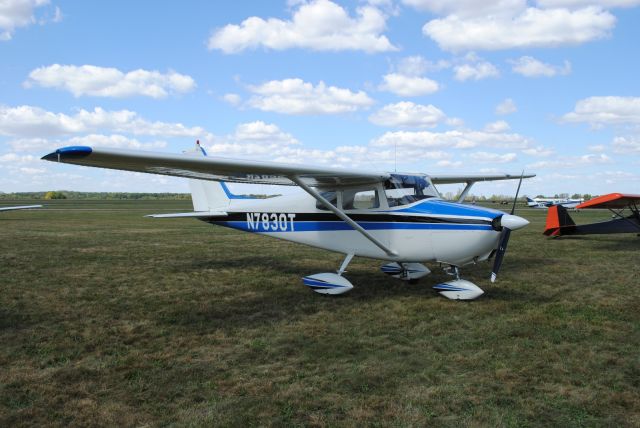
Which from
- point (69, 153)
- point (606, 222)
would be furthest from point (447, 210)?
point (606, 222)

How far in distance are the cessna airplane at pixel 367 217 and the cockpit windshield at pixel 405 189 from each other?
2 cm

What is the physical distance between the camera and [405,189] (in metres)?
7.24

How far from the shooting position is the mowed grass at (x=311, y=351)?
128 inches

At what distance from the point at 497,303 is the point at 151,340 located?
15.1ft

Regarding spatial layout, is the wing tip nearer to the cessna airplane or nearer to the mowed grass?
the cessna airplane

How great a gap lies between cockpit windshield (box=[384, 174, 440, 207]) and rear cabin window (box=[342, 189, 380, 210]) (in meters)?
0.23

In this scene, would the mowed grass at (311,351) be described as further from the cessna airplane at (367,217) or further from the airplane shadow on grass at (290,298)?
the cessna airplane at (367,217)

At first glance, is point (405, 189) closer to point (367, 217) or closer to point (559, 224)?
point (367, 217)

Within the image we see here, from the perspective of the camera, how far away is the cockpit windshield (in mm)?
7176

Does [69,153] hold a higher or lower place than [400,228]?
higher

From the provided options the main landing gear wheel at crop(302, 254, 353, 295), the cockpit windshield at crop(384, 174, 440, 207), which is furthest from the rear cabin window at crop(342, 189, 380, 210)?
the main landing gear wheel at crop(302, 254, 353, 295)

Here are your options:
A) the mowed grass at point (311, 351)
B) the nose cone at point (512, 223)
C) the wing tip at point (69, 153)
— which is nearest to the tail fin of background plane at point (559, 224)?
the mowed grass at point (311, 351)

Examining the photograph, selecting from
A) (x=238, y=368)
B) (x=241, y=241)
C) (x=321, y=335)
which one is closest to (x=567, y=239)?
(x=241, y=241)

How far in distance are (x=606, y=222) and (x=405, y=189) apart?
12.4 meters
